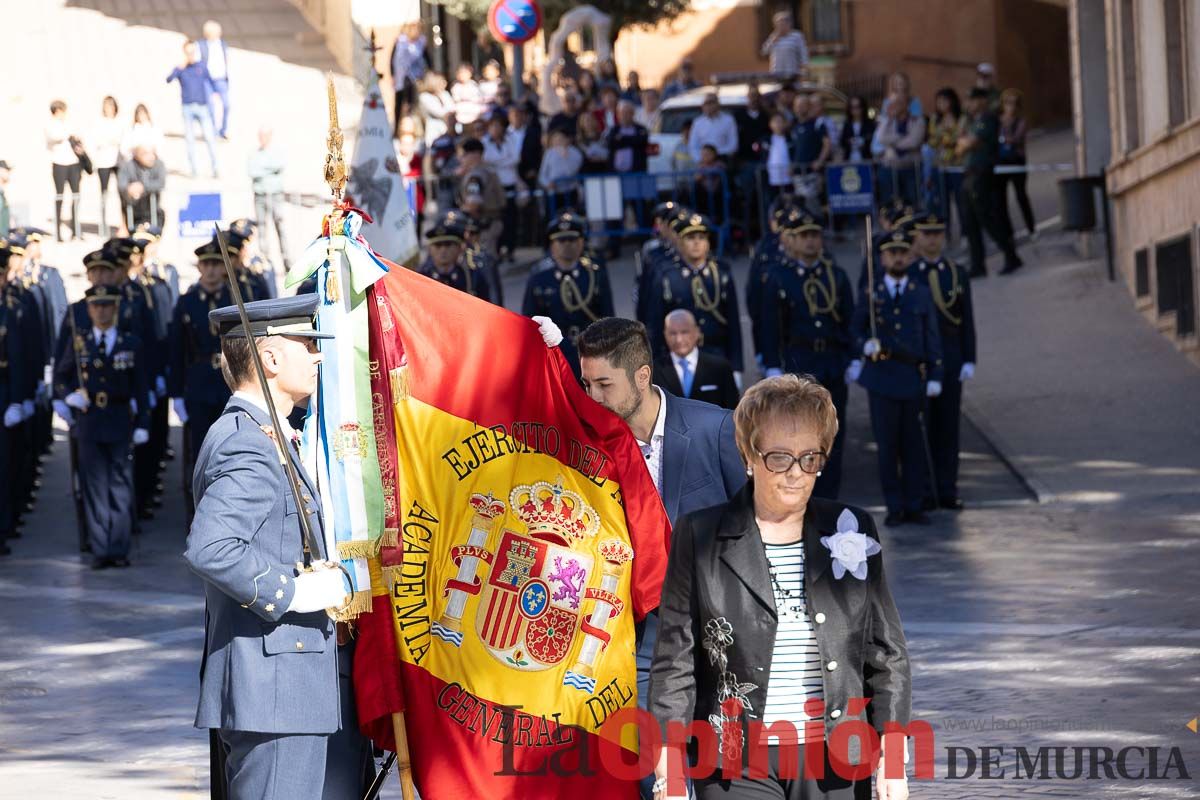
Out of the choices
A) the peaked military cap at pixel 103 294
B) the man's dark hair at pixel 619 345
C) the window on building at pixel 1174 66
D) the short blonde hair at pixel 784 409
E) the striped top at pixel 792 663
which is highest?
the window on building at pixel 1174 66

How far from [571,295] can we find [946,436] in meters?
3.20

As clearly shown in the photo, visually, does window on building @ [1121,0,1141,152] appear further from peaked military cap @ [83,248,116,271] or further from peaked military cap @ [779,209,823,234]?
peaked military cap @ [83,248,116,271]

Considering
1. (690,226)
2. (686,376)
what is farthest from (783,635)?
(690,226)

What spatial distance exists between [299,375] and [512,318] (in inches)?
41.2

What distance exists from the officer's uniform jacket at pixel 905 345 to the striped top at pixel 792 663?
9304 mm

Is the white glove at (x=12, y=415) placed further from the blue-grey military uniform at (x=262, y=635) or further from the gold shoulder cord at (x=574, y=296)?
the blue-grey military uniform at (x=262, y=635)

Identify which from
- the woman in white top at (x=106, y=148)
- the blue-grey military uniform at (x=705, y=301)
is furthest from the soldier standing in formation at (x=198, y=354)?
the woman in white top at (x=106, y=148)

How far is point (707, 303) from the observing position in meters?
14.7

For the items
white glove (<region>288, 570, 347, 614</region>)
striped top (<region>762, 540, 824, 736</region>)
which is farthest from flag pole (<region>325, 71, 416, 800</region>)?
striped top (<region>762, 540, 824, 736</region>)

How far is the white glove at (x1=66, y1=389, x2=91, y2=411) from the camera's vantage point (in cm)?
1373

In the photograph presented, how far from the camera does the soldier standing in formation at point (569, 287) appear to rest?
1559 cm

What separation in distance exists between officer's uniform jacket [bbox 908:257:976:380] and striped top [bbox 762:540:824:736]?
992 centimetres

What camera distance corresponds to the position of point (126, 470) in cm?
1378

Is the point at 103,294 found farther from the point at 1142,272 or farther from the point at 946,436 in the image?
the point at 1142,272
